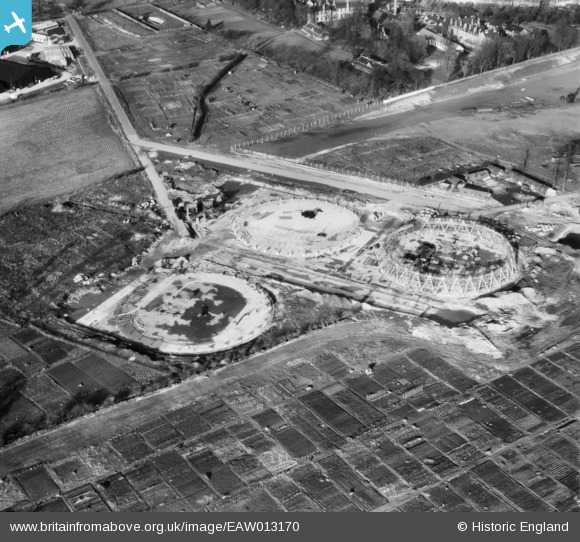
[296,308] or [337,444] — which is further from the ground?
[296,308]

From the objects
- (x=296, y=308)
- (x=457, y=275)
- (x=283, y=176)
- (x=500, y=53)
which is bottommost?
(x=296, y=308)

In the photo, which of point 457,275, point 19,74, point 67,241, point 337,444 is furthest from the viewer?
point 19,74

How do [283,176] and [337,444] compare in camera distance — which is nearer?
[337,444]

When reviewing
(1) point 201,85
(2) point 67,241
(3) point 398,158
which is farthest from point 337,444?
(1) point 201,85

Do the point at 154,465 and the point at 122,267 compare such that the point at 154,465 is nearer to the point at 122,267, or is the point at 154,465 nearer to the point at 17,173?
the point at 122,267

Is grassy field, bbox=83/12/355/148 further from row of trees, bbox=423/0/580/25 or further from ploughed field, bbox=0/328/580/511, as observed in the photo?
ploughed field, bbox=0/328/580/511

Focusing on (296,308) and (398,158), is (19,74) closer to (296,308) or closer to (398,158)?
(398,158)

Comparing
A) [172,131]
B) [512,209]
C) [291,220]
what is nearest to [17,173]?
[172,131]

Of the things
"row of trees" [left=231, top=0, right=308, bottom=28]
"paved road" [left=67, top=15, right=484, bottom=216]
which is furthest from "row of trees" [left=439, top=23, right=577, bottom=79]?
"paved road" [left=67, top=15, right=484, bottom=216]
